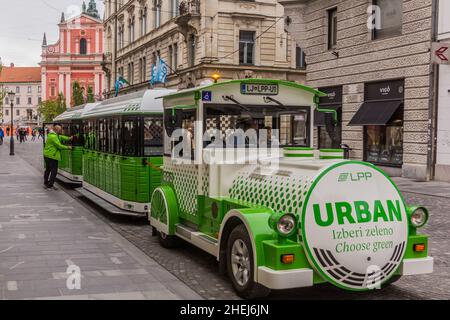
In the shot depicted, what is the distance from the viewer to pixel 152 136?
11227 mm

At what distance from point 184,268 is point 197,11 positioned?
30378 millimetres

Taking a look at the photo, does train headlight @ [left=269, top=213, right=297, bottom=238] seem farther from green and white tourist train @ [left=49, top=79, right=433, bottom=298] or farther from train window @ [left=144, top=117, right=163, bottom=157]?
train window @ [left=144, top=117, right=163, bottom=157]

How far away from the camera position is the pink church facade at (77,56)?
4013 inches

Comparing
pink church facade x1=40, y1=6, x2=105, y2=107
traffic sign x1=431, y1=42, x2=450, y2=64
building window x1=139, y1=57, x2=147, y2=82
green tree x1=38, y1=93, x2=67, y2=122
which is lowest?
traffic sign x1=431, y1=42, x2=450, y2=64

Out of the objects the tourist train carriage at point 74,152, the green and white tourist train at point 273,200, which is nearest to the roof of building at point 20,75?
the tourist train carriage at point 74,152

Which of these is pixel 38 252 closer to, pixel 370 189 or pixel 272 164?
pixel 272 164

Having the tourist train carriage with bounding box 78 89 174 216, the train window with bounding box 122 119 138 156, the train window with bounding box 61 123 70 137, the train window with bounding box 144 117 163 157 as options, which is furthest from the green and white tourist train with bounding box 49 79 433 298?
the train window with bounding box 61 123 70 137

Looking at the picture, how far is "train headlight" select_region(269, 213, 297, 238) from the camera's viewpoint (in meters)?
5.40

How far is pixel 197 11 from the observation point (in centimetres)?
3603

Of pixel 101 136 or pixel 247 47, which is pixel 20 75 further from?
pixel 101 136

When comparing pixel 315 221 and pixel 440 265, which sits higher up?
pixel 315 221

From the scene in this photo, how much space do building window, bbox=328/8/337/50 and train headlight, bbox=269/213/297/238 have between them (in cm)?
2037

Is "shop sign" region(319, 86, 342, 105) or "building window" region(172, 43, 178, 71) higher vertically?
"building window" region(172, 43, 178, 71)
